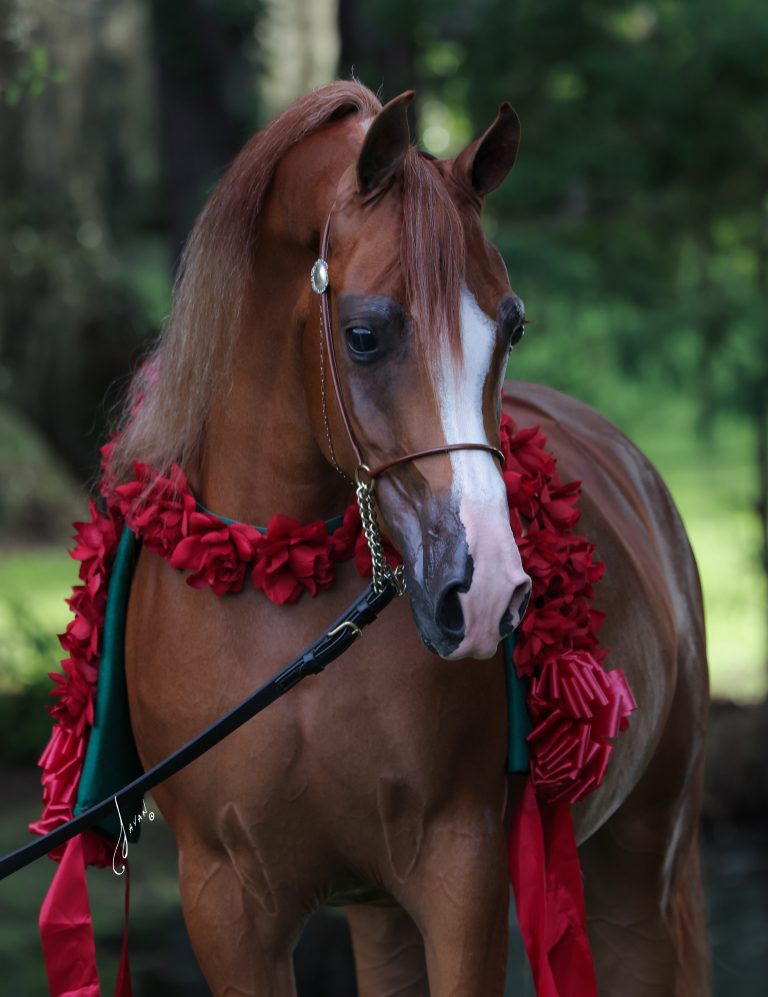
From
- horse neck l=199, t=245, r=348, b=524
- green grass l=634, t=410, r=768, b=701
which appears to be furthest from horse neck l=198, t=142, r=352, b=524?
green grass l=634, t=410, r=768, b=701

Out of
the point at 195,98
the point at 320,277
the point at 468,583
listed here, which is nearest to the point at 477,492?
the point at 468,583

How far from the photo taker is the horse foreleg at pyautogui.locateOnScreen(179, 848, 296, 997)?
7.50 feet

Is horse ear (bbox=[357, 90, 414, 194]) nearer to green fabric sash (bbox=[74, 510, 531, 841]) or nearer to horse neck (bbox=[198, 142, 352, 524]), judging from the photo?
horse neck (bbox=[198, 142, 352, 524])

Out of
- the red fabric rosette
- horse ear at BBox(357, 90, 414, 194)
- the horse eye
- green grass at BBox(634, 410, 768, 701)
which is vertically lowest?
the horse eye

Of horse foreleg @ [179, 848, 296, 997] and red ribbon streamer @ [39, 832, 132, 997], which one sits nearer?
horse foreleg @ [179, 848, 296, 997]

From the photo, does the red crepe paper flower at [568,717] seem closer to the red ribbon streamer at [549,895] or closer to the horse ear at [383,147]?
the red ribbon streamer at [549,895]

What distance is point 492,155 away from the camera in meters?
2.12

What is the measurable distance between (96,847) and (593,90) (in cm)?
475

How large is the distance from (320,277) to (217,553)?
48 centimetres

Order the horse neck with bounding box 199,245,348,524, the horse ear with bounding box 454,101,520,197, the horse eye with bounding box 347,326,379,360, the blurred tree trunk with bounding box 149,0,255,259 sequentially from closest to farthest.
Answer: the horse eye with bounding box 347,326,379,360, the horse ear with bounding box 454,101,520,197, the horse neck with bounding box 199,245,348,524, the blurred tree trunk with bounding box 149,0,255,259

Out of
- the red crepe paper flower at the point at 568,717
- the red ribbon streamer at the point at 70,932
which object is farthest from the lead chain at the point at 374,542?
the red ribbon streamer at the point at 70,932

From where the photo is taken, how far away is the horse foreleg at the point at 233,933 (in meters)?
2.29

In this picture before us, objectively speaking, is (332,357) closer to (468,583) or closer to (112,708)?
(468,583)

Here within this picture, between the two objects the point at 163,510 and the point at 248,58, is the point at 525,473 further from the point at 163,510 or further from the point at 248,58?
the point at 248,58
